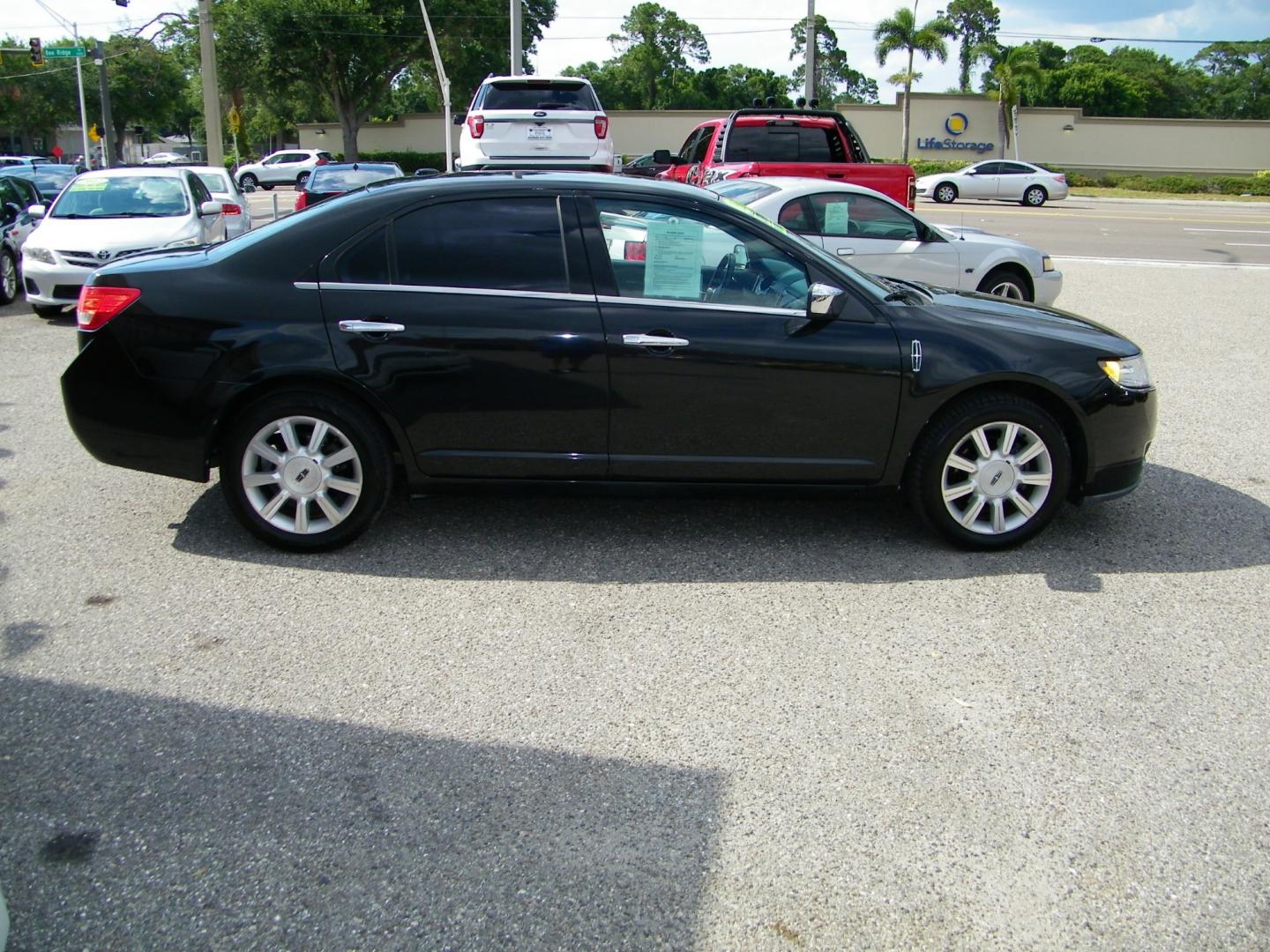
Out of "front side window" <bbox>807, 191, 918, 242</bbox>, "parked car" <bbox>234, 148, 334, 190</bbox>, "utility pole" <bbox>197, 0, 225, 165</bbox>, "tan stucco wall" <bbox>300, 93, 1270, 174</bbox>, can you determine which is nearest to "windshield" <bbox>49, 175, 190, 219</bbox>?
"front side window" <bbox>807, 191, 918, 242</bbox>

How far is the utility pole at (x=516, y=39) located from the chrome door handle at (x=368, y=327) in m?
26.2

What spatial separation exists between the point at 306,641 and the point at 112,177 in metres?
10.5

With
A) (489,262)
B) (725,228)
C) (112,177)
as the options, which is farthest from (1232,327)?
(112,177)

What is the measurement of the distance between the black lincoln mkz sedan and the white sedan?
5.40 m

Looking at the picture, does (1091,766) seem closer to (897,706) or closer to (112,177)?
(897,706)

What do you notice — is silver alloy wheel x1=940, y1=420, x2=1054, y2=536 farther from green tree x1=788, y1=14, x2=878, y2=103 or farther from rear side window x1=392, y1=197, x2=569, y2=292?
green tree x1=788, y1=14, x2=878, y2=103

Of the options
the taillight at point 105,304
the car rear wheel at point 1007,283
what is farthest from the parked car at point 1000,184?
the taillight at point 105,304

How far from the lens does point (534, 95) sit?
1366 centimetres

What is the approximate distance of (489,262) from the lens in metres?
4.89

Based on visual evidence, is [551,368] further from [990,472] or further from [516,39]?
[516,39]

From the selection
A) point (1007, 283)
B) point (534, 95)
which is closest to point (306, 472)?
point (1007, 283)

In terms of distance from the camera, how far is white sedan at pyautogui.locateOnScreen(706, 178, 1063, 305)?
34.0ft

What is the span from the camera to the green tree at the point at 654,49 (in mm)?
88500

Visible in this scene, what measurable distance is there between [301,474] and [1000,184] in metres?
34.5
